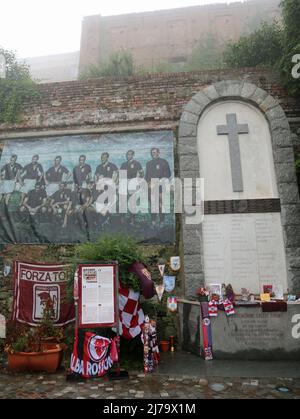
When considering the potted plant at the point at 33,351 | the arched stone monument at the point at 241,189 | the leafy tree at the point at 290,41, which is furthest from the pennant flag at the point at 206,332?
the leafy tree at the point at 290,41

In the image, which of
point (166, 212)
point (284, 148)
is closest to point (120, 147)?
point (166, 212)

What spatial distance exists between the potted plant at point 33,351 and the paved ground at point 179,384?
0.16m

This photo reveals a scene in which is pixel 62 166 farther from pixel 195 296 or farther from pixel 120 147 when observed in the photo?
pixel 195 296

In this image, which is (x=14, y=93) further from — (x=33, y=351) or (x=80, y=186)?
(x=33, y=351)

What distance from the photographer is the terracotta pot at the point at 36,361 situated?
200 inches

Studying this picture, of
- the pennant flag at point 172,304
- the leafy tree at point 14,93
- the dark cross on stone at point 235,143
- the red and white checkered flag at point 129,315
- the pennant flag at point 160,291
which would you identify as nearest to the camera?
the red and white checkered flag at point 129,315

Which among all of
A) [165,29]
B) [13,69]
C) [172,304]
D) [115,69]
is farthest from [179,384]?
[165,29]

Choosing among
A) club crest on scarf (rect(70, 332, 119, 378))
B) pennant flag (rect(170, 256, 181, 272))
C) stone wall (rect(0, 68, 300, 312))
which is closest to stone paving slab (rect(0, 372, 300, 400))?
club crest on scarf (rect(70, 332, 119, 378))

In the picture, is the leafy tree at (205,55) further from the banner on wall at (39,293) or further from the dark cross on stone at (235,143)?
the banner on wall at (39,293)

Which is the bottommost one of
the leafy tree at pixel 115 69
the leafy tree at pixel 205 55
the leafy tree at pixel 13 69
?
the leafy tree at pixel 13 69

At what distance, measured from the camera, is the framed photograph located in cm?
494

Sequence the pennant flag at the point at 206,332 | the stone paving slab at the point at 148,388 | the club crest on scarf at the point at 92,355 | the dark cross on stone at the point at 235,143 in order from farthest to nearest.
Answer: the dark cross on stone at the point at 235,143 → the pennant flag at the point at 206,332 → the club crest on scarf at the point at 92,355 → the stone paving slab at the point at 148,388

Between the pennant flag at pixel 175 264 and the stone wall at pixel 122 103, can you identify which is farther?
the stone wall at pixel 122 103

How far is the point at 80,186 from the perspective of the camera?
7707mm
